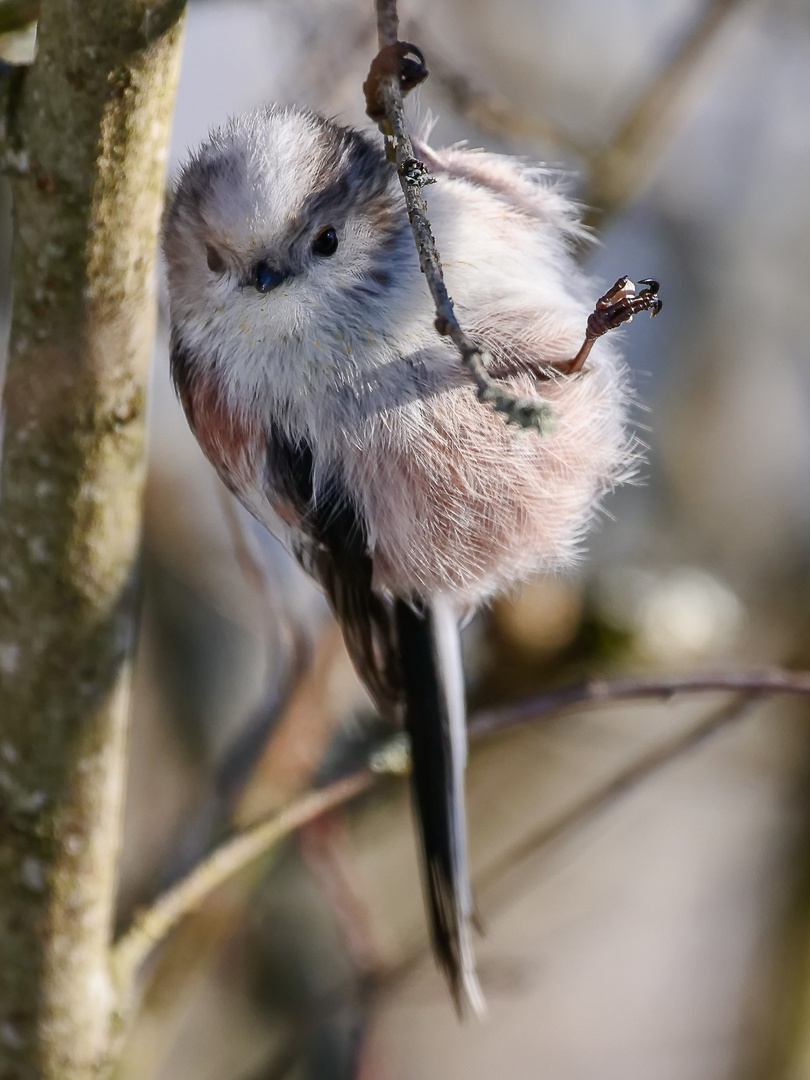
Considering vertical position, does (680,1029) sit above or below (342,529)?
below

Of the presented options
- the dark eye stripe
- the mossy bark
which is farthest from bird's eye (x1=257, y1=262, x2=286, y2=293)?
the mossy bark

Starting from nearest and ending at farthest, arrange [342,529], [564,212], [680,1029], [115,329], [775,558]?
[115,329], [342,529], [564,212], [775,558], [680,1029]

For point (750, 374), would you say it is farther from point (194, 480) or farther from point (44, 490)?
point (44, 490)

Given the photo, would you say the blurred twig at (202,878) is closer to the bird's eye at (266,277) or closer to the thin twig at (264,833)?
the thin twig at (264,833)

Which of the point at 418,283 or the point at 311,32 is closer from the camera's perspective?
the point at 418,283

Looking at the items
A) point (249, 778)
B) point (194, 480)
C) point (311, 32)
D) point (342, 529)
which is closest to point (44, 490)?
point (342, 529)

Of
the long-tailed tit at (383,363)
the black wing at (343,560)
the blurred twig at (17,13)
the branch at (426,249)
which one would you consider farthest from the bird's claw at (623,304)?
the blurred twig at (17,13)
